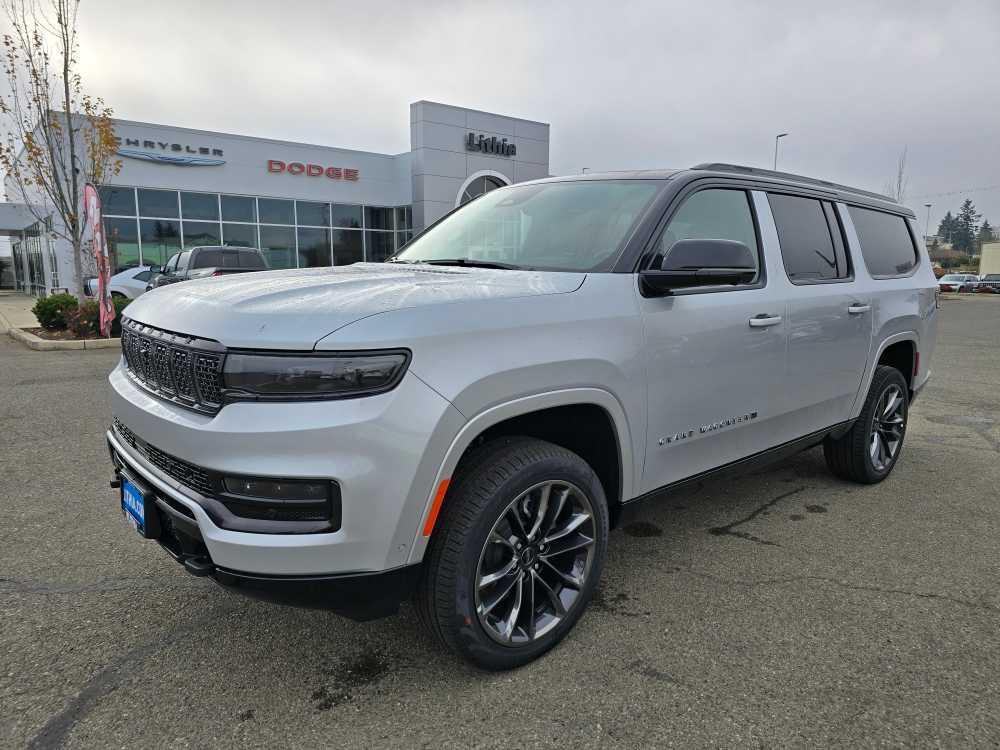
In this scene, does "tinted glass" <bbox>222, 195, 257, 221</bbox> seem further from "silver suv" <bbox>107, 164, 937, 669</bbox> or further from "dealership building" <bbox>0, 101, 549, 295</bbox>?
"silver suv" <bbox>107, 164, 937, 669</bbox>

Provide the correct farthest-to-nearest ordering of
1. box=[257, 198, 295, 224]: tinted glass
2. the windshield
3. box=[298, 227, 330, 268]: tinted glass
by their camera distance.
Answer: box=[298, 227, 330, 268]: tinted glass, box=[257, 198, 295, 224]: tinted glass, the windshield

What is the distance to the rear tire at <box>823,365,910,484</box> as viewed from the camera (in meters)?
4.44

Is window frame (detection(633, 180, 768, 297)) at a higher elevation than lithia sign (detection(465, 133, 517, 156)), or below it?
below

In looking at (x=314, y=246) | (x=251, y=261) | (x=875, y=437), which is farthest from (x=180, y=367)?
(x=314, y=246)

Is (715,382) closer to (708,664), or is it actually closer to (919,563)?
(708,664)

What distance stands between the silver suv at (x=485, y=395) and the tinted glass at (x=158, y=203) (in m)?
21.3

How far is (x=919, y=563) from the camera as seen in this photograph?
3.43 meters

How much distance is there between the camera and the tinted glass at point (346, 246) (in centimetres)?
2652

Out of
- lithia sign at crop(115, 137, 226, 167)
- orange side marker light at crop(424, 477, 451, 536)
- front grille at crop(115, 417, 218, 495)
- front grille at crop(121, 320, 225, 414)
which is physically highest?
lithia sign at crop(115, 137, 226, 167)

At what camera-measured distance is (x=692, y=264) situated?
271cm

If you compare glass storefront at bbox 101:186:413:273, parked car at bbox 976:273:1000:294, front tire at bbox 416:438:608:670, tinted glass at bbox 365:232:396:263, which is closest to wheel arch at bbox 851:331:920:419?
front tire at bbox 416:438:608:670

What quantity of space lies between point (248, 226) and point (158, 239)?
10.1 feet

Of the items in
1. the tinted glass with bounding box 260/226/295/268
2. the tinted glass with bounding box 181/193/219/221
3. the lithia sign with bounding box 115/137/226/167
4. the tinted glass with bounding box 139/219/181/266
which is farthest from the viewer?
the tinted glass with bounding box 260/226/295/268

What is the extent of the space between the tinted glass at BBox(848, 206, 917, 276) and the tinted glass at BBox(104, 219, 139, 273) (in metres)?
21.3
